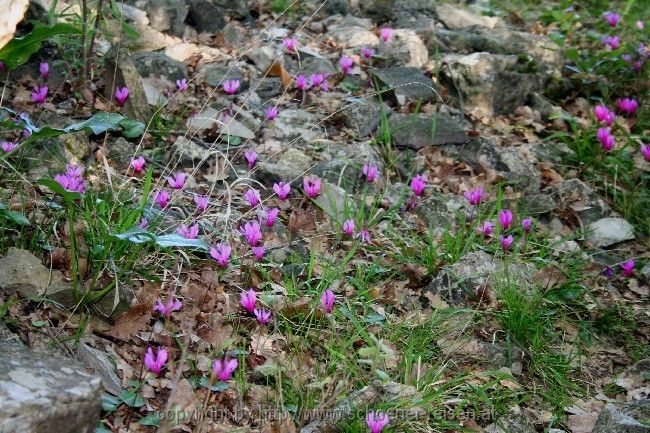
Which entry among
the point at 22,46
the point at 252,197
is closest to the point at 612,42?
the point at 252,197

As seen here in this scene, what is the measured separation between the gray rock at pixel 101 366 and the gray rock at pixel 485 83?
3325 millimetres

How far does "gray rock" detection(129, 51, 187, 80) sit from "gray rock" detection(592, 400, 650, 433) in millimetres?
3211

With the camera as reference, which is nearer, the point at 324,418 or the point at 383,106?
the point at 324,418

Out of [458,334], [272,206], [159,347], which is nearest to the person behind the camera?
[159,347]

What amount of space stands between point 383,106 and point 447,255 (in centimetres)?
142

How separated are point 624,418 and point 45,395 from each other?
2.06m

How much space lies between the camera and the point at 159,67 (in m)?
4.98

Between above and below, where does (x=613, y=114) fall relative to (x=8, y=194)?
below

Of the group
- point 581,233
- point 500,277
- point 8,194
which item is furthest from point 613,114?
point 8,194

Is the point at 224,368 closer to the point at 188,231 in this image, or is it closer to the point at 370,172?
the point at 188,231

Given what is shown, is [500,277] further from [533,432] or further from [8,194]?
[8,194]

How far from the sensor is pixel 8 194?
3521mm

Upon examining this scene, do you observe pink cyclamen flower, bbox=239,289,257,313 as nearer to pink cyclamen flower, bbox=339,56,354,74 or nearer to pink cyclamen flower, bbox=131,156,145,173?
pink cyclamen flower, bbox=131,156,145,173

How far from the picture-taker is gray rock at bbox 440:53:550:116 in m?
5.45
